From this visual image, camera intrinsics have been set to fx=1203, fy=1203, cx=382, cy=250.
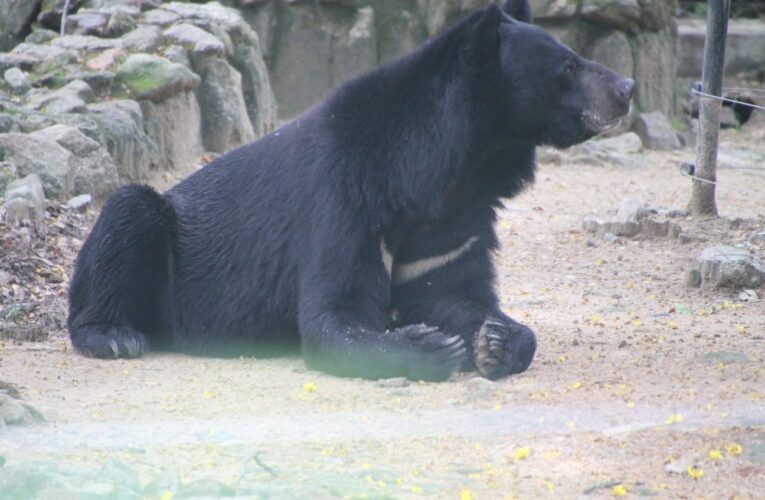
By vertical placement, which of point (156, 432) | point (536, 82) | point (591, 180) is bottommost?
point (591, 180)

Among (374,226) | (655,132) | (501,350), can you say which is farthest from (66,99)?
(655,132)

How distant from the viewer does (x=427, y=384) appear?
4.67 meters

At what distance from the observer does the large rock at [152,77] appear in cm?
913

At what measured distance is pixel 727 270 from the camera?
21.4 feet

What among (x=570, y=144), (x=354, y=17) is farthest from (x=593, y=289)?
(x=354, y=17)

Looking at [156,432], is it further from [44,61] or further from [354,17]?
[354,17]

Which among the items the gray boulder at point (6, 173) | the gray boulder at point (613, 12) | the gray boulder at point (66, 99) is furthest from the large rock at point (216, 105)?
the gray boulder at point (613, 12)

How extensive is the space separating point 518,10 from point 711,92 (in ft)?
10.2

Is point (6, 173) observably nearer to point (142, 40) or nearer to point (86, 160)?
point (86, 160)

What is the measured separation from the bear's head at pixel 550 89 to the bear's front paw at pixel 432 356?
967mm

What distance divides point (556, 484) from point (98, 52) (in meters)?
7.26

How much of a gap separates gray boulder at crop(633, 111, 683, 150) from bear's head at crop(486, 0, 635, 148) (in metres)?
7.96

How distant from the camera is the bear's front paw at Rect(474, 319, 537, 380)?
4.75 meters

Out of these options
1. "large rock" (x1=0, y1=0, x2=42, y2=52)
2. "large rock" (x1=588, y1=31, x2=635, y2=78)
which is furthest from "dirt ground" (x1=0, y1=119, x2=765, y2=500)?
"large rock" (x1=588, y1=31, x2=635, y2=78)
